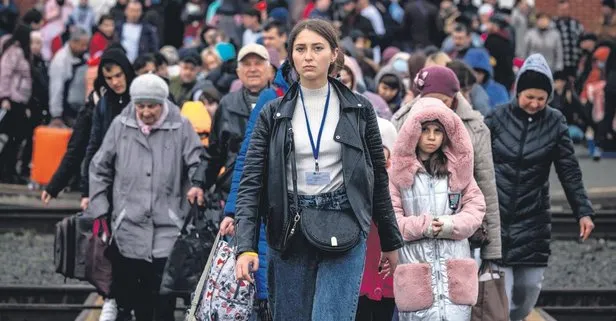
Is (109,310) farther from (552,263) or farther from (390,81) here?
(552,263)

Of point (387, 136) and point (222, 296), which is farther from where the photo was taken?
point (387, 136)

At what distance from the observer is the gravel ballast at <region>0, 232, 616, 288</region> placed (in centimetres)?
1380

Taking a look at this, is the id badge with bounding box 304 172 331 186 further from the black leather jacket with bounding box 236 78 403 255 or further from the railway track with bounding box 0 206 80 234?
the railway track with bounding box 0 206 80 234

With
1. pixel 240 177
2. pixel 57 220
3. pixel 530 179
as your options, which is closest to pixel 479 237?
pixel 530 179

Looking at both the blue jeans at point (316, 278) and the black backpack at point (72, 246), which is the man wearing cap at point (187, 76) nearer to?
the black backpack at point (72, 246)

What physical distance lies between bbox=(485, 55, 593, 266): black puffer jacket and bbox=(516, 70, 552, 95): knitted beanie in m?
0.03

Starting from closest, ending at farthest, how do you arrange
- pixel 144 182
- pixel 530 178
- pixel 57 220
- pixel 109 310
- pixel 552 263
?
pixel 530 178 → pixel 144 182 → pixel 109 310 → pixel 552 263 → pixel 57 220

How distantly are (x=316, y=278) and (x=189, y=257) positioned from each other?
9.10 feet

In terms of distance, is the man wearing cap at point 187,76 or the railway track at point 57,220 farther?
the man wearing cap at point 187,76

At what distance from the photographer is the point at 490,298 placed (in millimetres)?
8836

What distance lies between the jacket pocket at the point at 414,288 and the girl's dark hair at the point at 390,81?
5010 mm

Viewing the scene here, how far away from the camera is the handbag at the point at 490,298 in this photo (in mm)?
8773

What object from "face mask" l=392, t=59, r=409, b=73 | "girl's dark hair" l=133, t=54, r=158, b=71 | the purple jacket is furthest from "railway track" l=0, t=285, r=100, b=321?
the purple jacket

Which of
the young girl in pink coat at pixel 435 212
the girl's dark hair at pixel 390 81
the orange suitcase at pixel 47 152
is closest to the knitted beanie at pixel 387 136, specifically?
the young girl in pink coat at pixel 435 212
